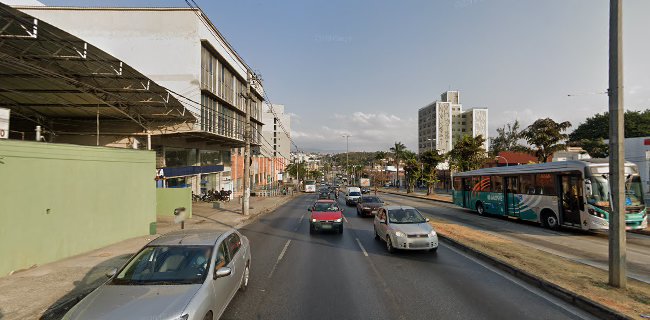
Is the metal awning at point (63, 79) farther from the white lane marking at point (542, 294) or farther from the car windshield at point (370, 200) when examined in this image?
the white lane marking at point (542, 294)

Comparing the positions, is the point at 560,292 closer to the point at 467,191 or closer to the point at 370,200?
the point at 370,200

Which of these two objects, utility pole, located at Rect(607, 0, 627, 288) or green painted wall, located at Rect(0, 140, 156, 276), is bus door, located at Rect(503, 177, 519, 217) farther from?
green painted wall, located at Rect(0, 140, 156, 276)

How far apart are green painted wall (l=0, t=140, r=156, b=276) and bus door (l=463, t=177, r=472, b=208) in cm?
2176

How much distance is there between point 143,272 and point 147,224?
10.6m

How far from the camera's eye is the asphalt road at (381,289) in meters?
6.26

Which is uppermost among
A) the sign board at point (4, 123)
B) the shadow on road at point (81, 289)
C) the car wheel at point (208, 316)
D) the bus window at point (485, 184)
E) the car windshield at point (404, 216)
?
the sign board at point (4, 123)

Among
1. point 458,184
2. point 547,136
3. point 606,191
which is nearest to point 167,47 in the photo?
point 458,184

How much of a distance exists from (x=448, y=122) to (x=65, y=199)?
483 ft

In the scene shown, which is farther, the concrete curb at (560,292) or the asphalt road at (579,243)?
the asphalt road at (579,243)

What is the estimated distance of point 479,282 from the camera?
26.5 feet

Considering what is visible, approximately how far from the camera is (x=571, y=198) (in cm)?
1588

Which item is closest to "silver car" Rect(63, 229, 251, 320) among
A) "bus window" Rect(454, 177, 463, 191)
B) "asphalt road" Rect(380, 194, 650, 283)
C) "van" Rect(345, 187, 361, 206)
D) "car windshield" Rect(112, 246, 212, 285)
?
Result: "car windshield" Rect(112, 246, 212, 285)

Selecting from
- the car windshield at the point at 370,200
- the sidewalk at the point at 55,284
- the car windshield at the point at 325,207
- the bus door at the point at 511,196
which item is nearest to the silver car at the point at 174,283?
the sidewalk at the point at 55,284

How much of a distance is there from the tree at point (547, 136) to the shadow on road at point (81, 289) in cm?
4965
